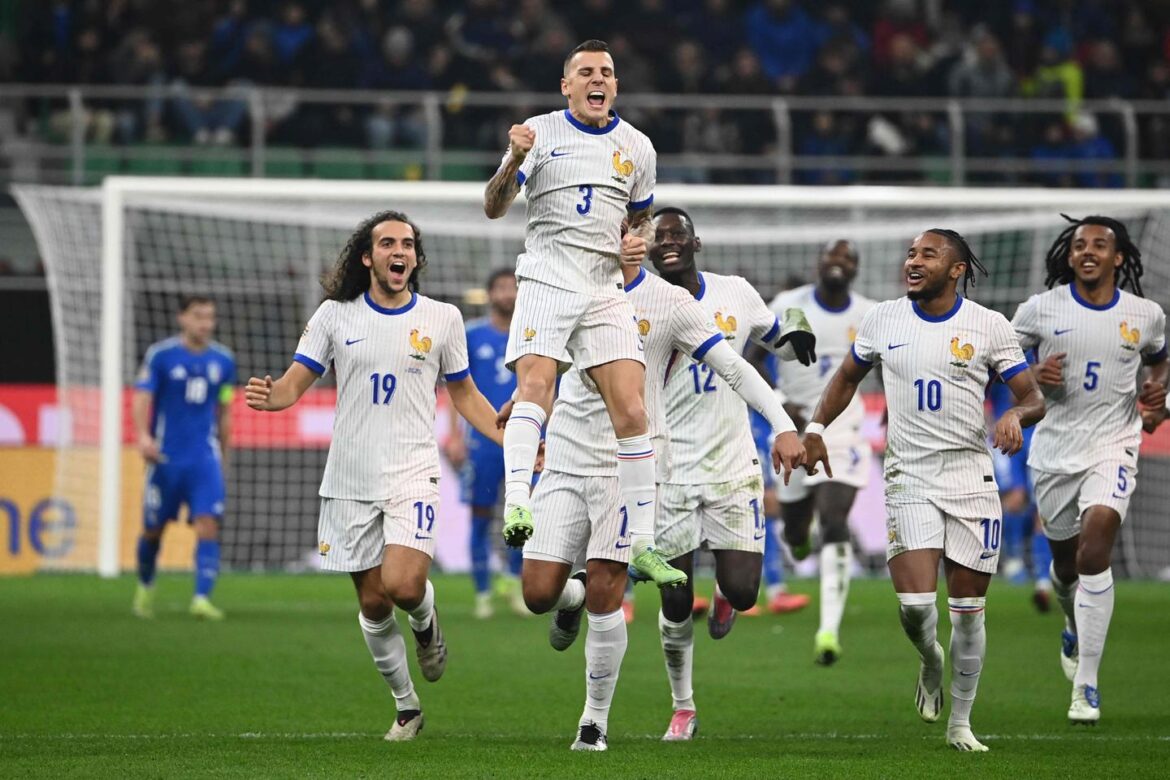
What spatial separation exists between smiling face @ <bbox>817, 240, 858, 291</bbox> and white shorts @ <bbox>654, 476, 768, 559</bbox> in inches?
155

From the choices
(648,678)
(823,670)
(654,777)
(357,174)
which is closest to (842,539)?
(823,670)

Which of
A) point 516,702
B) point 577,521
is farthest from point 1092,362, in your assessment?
point 516,702

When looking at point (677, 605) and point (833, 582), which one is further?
point (833, 582)

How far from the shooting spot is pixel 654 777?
6.66m

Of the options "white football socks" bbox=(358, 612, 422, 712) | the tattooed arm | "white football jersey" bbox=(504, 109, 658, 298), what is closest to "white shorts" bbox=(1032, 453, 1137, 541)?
"white football jersey" bbox=(504, 109, 658, 298)

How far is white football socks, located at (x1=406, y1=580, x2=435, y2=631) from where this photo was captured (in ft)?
25.8

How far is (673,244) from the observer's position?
28.1 feet

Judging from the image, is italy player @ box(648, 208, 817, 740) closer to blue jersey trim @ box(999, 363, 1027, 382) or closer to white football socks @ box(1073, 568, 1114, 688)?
blue jersey trim @ box(999, 363, 1027, 382)

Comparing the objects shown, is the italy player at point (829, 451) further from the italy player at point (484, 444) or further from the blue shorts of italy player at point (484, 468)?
the blue shorts of italy player at point (484, 468)

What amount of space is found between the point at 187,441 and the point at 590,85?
7.56 meters

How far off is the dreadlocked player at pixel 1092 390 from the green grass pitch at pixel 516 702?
95 cm

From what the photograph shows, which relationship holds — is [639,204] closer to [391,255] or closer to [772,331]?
[391,255]

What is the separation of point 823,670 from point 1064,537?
215cm

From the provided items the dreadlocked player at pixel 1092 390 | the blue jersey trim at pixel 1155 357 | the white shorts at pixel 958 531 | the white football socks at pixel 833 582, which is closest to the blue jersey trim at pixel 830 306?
the white football socks at pixel 833 582
